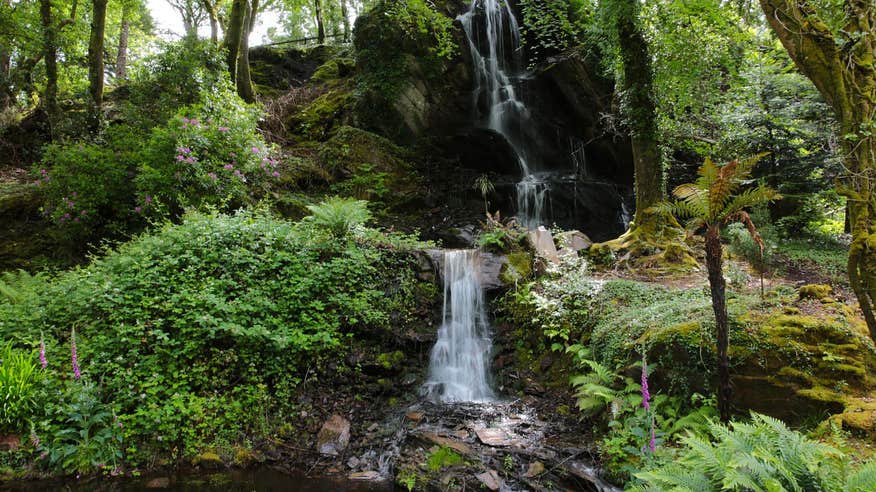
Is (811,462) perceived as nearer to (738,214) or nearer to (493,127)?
(738,214)

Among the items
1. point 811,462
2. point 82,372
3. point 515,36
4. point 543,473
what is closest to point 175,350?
point 82,372

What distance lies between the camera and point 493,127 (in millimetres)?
14812

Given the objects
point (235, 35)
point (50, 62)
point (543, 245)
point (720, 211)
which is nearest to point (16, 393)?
point (720, 211)

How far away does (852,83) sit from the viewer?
13.6ft

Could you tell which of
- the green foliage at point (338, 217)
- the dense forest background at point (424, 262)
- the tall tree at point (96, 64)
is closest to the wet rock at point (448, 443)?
the dense forest background at point (424, 262)

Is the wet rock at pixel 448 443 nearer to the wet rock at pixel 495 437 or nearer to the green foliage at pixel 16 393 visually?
the wet rock at pixel 495 437

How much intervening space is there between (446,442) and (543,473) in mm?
1145

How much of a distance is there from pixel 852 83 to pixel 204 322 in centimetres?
726

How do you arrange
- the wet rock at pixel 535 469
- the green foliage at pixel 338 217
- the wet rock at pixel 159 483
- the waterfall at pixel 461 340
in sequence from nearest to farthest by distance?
1. the wet rock at pixel 159 483
2. the wet rock at pixel 535 469
3. the waterfall at pixel 461 340
4. the green foliage at pixel 338 217

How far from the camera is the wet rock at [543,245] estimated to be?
26.9 feet

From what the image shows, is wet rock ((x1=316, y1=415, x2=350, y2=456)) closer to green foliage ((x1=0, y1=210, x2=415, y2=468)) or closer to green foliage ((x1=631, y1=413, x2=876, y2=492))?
green foliage ((x1=0, y1=210, x2=415, y2=468))

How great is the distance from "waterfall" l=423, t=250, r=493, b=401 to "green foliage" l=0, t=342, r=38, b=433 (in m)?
4.67

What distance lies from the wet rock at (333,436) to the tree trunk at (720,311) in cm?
409

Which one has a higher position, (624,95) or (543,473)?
(624,95)
